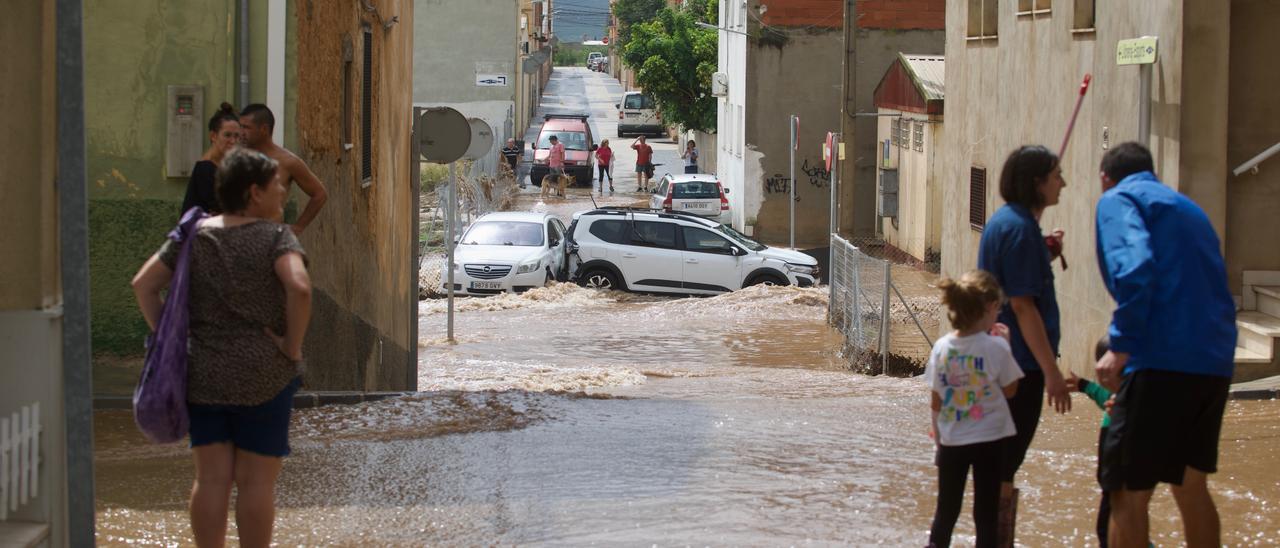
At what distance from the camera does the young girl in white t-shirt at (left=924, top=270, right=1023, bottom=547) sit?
5.16 metres

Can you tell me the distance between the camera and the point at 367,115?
40.9ft

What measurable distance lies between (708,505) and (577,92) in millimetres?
95060

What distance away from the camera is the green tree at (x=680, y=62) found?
47.5m

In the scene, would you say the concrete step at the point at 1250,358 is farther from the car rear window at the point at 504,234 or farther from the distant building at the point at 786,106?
the distant building at the point at 786,106

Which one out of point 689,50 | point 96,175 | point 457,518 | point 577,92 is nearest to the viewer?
point 457,518

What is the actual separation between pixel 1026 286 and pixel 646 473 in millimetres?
2661

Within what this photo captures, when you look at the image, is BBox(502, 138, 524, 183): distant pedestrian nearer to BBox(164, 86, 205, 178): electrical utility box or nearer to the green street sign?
the green street sign

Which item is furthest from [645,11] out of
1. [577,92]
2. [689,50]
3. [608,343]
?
[608,343]

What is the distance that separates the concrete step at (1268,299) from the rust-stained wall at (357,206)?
21.7ft

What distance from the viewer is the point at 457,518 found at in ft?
20.9

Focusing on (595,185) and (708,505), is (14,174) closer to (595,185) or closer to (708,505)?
(708,505)

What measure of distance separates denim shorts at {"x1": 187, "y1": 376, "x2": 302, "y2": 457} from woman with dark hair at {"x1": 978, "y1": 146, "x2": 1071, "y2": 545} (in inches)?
96.8

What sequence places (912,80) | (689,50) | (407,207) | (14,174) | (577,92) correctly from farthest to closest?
(577,92)
(689,50)
(912,80)
(407,207)
(14,174)

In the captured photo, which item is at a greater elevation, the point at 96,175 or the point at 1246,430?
the point at 96,175
